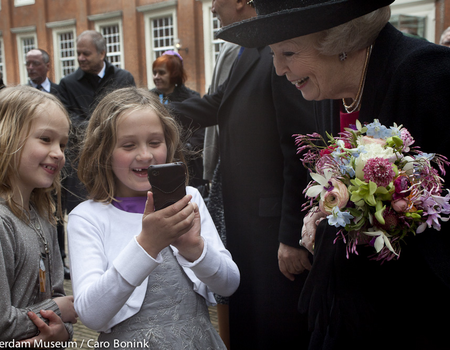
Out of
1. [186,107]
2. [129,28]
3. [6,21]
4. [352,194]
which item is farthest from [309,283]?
[6,21]

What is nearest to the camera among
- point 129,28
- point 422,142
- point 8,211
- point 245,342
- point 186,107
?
point 422,142

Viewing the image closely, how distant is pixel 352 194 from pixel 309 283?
0.38m

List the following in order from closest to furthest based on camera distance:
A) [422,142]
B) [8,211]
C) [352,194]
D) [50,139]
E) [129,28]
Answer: [352,194], [422,142], [8,211], [50,139], [129,28]

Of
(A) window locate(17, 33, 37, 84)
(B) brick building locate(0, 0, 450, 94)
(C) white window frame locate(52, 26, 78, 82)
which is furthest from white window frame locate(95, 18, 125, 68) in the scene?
(A) window locate(17, 33, 37, 84)

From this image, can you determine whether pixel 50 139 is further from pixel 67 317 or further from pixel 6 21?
pixel 6 21

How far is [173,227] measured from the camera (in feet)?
4.58

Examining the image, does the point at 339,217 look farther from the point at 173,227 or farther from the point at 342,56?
the point at 342,56

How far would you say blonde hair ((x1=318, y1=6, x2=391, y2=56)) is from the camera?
1.57 metres

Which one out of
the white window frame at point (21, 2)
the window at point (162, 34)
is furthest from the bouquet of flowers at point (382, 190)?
the white window frame at point (21, 2)

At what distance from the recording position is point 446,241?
52.1 inches

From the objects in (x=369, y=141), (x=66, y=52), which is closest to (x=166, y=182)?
(x=369, y=141)

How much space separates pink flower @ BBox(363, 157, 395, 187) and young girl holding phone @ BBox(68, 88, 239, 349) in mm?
563

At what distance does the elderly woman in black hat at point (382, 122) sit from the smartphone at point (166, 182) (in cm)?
49

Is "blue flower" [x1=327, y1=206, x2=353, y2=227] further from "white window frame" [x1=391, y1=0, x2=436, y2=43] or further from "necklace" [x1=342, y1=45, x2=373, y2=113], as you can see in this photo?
"white window frame" [x1=391, y1=0, x2=436, y2=43]
